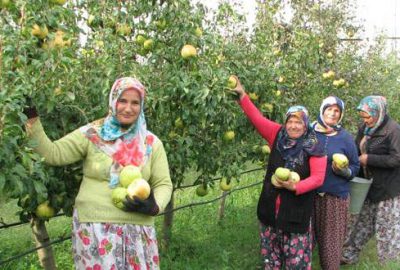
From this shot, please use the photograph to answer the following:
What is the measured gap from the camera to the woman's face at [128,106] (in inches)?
88.7

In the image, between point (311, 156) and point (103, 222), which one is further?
point (311, 156)

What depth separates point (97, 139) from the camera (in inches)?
91.0

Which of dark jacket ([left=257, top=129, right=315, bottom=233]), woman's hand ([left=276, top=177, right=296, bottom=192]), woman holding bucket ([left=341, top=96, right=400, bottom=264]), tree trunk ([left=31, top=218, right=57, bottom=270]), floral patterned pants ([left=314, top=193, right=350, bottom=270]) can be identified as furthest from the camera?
woman holding bucket ([left=341, top=96, right=400, bottom=264])

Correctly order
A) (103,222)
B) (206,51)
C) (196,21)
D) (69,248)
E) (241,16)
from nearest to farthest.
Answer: (103,222) → (196,21) → (206,51) → (241,16) → (69,248)

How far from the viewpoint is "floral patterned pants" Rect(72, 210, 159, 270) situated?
7.55 ft

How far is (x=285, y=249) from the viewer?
349cm

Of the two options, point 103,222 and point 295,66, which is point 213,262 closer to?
point 295,66

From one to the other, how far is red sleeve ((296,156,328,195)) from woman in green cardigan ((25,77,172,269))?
1233 millimetres

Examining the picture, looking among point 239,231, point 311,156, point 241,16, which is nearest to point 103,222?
point 311,156

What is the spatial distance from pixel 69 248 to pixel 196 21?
2.90 m

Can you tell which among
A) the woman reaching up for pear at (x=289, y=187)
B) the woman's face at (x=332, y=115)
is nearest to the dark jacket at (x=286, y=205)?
the woman reaching up for pear at (x=289, y=187)

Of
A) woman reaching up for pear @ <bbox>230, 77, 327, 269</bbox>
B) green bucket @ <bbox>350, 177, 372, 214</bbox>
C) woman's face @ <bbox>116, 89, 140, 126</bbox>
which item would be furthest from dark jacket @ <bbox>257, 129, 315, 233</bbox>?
woman's face @ <bbox>116, 89, 140, 126</bbox>

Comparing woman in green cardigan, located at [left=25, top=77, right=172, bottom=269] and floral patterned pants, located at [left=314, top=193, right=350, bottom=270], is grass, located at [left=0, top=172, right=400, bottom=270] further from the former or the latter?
woman in green cardigan, located at [left=25, top=77, right=172, bottom=269]

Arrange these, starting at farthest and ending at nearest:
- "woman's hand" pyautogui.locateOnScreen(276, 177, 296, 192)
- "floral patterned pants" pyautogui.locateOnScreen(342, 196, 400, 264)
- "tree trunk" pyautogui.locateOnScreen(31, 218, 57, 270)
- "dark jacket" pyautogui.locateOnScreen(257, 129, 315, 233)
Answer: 1. "floral patterned pants" pyautogui.locateOnScreen(342, 196, 400, 264)
2. "dark jacket" pyautogui.locateOnScreen(257, 129, 315, 233)
3. "woman's hand" pyautogui.locateOnScreen(276, 177, 296, 192)
4. "tree trunk" pyautogui.locateOnScreen(31, 218, 57, 270)
